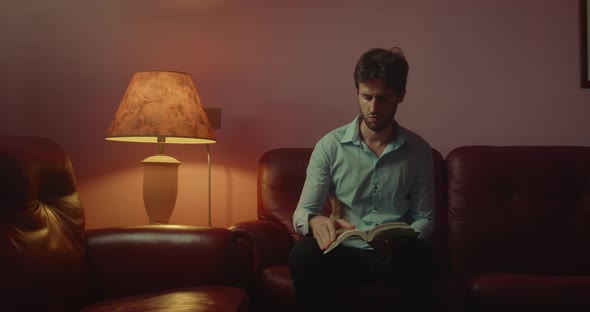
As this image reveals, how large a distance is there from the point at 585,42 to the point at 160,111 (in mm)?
2182

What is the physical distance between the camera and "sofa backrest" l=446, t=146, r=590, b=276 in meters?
2.20

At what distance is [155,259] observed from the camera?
1.73 metres

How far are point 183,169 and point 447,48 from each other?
1551 millimetres

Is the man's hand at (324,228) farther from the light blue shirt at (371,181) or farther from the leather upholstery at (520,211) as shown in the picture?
the leather upholstery at (520,211)

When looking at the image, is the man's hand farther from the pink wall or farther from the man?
the pink wall

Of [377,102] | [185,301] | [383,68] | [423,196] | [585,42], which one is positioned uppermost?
[585,42]

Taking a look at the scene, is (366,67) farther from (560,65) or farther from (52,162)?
(560,65)

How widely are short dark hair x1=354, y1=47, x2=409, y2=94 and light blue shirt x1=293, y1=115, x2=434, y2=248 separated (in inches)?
7.5

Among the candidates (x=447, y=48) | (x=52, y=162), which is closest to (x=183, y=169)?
(x=52, y=162)

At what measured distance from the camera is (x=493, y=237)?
7.34ft

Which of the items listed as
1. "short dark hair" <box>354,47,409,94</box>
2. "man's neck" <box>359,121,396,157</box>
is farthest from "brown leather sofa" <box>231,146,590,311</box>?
"short dark hair" <box>354,47,409,94</box>

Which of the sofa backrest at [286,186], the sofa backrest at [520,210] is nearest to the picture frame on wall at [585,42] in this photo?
the sofa backrest at [520,210]

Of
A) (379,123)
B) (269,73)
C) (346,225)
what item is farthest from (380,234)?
(269,73)

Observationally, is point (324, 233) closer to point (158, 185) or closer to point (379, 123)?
point (379, 123)
